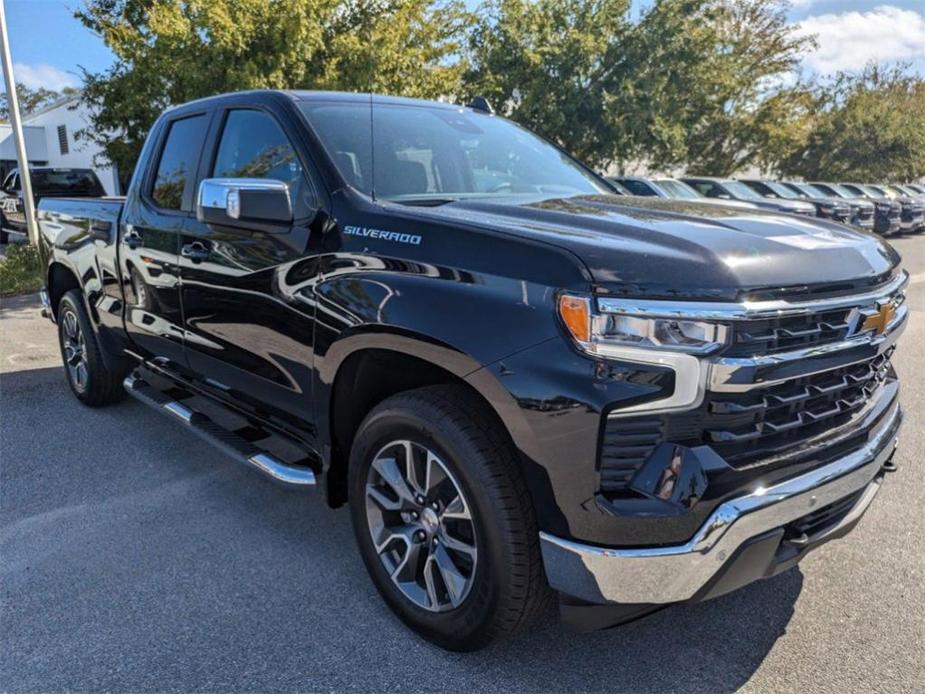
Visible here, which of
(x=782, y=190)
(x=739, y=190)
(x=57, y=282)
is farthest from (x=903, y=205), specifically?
(x=57, y=282)

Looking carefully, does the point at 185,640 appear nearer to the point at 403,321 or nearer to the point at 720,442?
the point at 403,321

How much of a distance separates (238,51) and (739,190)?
1307 cm

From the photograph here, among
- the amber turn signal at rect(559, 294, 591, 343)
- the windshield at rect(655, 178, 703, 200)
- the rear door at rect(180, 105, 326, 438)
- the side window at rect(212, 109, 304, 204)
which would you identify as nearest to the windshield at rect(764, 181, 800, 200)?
the windshield at rect(655, 178, 703, 200)

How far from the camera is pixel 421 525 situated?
2.56 m

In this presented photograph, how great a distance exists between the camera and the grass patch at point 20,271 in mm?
10211

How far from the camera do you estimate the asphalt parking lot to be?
2426 millimetres

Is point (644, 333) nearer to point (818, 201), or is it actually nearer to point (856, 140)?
point (818, 201)

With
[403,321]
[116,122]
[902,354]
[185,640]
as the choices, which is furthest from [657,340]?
[116,122]

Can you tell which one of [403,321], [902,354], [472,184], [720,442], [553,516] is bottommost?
[902,354]

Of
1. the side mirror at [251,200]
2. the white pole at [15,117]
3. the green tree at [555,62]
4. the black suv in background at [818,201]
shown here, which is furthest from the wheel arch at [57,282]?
the black suv in background at [818,201]

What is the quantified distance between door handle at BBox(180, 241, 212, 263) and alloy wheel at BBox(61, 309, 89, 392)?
77.9 inches

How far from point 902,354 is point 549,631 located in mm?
5925

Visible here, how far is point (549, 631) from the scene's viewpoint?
266 cm

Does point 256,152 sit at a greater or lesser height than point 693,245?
greater
